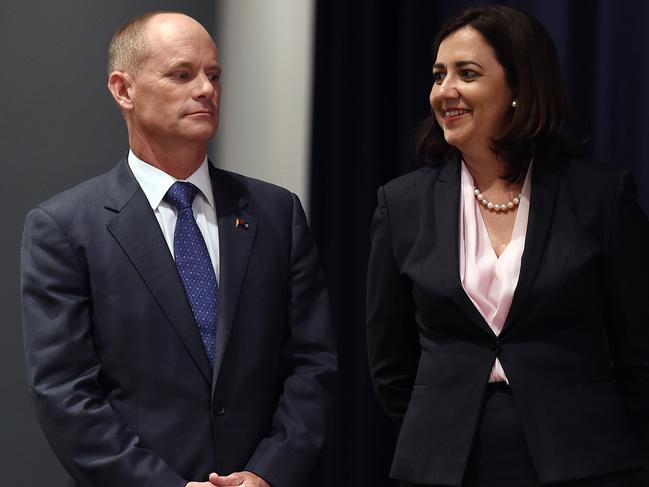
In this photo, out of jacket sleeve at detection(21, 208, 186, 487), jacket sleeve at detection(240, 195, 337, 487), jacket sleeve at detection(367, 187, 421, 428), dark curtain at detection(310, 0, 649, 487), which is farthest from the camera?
dark curtain at detection(310, 0, 649, 487)

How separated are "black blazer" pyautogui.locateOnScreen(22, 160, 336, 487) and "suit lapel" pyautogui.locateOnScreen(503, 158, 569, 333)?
459mm

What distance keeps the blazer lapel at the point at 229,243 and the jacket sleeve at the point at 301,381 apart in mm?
133

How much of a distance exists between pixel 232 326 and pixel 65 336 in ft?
1.12

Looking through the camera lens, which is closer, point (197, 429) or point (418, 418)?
point (197, 429)

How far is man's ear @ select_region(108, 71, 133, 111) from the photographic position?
8.56 feet

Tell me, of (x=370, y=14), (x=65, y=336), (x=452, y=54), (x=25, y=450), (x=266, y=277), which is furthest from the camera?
(x=370, y=14)

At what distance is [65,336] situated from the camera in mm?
2396

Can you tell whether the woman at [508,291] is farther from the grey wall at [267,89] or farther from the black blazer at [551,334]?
the grey wall at [267,89]

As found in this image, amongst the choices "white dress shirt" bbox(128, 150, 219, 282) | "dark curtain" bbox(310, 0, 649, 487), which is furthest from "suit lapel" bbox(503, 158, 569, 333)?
"dark curtain" bbox(310, 0, 649, 487)

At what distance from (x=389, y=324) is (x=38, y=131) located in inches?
57.0

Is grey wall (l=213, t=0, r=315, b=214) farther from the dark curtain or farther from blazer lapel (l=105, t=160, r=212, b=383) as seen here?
blazer lapel (l=105, t=160, r=212, b=383)

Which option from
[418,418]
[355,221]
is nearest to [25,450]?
[355,221]

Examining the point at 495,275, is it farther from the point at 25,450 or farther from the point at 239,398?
the point at 25,450

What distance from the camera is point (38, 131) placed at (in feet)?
12.1
